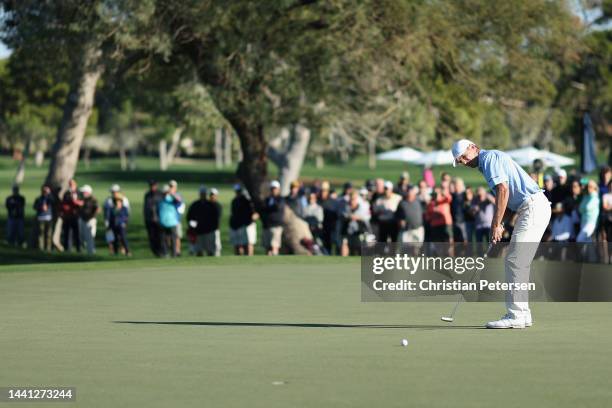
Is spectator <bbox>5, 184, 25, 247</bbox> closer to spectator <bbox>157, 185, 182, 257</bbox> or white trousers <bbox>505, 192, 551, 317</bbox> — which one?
spectator <bbox>157, 185, 182, 257</bbox>

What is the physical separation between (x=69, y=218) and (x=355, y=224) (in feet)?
27.2

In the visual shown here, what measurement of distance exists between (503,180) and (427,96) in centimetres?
1973

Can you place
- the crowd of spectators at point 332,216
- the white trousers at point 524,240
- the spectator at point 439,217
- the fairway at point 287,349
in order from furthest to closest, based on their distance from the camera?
1. the spectator at point 439,217
2. the crowd of spectators at point 332,216
3. the white trousers at point 524,240
4. the fairway at point 287,349

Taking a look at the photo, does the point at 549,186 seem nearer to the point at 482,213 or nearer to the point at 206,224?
the point at 482,213

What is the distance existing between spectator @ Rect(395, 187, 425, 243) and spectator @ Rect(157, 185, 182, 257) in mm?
5490

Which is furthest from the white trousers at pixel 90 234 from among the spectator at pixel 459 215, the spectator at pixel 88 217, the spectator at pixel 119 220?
the spectator at pixel 459 215

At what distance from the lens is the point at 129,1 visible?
25641 millimetres

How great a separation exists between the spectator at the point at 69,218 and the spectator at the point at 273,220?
568 cm

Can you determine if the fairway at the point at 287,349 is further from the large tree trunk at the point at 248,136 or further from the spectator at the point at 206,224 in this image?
the large tree trunk at the point at 248,136

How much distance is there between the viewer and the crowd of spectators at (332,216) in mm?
23906

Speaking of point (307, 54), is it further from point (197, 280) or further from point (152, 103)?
point (152, 103)

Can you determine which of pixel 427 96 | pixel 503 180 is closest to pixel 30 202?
pixel 427 96

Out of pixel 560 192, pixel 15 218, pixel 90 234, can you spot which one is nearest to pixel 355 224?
pixel 560 192

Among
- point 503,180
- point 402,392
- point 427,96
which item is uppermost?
point 427,96
